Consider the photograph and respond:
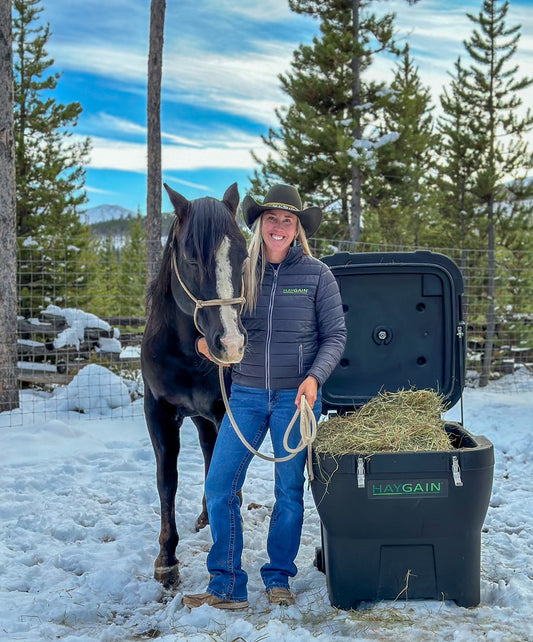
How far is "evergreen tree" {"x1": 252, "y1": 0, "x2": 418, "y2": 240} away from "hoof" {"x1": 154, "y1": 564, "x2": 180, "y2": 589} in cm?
819

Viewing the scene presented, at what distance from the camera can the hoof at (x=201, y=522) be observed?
3264mm

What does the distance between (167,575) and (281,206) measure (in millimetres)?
1746

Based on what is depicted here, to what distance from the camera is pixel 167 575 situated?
102 inches

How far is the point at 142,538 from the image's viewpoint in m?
3.07

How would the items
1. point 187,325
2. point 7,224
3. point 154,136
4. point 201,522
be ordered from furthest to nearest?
1. point 154,136
2. point 7,224
3. point 201,522
4. point 187,325

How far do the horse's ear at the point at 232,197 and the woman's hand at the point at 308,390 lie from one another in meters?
0.81

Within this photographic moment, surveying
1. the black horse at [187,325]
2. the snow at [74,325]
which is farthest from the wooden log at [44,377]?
the black horse at [187,325]

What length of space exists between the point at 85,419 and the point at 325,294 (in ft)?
14.9

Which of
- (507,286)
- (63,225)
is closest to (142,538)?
(63,225)

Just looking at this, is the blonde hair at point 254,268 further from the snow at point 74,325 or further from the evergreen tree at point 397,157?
the evergreen tree at point 397,157

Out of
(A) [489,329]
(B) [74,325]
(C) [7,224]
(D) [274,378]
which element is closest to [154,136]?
(C) [7,224]

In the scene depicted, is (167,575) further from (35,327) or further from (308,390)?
(35,327)

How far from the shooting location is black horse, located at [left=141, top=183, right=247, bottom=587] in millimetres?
2158

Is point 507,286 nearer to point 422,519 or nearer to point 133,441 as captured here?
point 133,441
